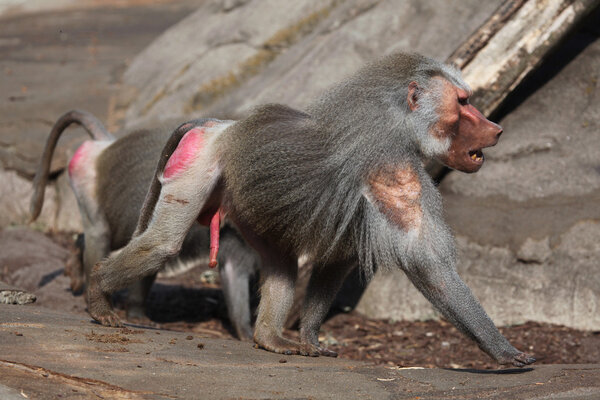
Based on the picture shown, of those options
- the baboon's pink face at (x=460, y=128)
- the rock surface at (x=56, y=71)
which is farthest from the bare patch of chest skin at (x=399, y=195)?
the rock surface at (x=56, y=71)

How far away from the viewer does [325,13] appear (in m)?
9.05

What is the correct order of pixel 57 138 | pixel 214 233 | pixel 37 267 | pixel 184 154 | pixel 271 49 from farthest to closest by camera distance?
pixel 271 49
pixel 37 267
pixel 57 138
pixel 214 233
pixel 184 154

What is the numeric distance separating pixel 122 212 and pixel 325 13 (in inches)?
165

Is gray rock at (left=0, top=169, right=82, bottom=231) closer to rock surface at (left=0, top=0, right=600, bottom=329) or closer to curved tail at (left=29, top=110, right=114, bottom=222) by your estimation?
rock surface at (left=0, top=0, right=600, bottom=329)

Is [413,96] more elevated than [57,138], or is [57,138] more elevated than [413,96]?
[413,96]

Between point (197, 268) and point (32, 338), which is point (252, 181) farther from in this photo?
point (197, 268)

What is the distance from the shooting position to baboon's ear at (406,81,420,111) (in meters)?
3.88

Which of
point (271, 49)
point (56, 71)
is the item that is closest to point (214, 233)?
point (271, 49)

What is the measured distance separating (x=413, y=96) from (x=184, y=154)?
116 cm

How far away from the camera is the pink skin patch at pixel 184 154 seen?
4184mm

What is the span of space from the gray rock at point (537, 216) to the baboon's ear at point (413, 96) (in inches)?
84.1

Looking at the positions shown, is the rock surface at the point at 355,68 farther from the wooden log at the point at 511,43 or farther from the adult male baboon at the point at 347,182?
the adult male baboon at the point at 347,182

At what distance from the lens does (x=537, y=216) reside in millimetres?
5754

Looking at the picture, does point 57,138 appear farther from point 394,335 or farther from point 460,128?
point 460,128
